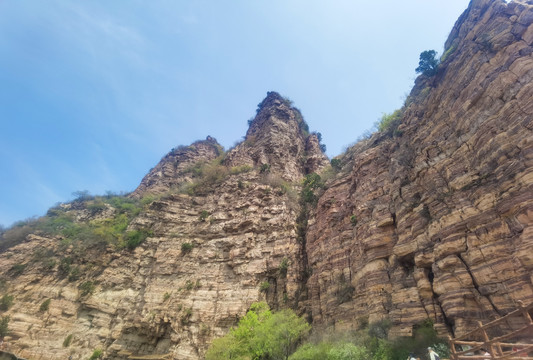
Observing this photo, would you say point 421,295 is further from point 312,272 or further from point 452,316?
point 312,272

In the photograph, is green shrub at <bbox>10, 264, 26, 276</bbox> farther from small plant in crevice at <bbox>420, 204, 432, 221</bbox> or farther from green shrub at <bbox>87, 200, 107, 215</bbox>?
small plant in crevice at <bbox>420, 204, 432, 221</bbox>

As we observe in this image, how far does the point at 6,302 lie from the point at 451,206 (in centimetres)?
3457

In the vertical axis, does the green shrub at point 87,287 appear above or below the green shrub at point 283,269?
below

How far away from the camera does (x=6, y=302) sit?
24.5 metres

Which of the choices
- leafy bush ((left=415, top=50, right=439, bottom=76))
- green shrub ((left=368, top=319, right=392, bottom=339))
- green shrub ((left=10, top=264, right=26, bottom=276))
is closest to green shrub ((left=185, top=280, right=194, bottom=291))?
green shrub ((left=10, top=264, right=26, bottom=276))

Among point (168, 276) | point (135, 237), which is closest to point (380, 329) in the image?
point (168, 276)

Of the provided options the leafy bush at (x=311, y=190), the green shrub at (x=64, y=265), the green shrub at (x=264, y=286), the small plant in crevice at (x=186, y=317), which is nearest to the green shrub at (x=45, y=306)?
the green shrub at (x=64, y=265)

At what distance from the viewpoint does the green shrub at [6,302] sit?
957 inches

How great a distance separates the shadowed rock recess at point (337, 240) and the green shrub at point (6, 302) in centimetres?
13

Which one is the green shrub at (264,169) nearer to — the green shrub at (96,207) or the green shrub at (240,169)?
the green shrub at (240,169)

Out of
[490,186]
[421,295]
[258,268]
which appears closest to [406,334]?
[421,295]

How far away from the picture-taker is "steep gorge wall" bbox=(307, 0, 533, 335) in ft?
38.8

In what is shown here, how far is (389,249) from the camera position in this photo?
1822 cm

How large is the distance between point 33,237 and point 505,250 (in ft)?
135
